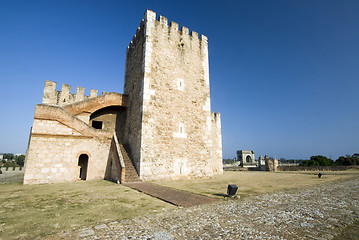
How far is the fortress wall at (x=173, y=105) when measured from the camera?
37.8 ft

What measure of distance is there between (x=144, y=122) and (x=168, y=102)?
2.45 m

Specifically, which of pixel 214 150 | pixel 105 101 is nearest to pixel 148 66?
pixel 105 101

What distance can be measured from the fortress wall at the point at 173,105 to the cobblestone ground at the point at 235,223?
7.22 metres

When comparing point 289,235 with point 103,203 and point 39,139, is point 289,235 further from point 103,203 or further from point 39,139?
point 39,139

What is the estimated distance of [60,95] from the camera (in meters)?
17.2

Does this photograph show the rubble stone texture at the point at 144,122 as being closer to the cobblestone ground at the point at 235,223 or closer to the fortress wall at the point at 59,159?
the fortress wall at the point at 59,159

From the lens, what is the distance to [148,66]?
1220cm

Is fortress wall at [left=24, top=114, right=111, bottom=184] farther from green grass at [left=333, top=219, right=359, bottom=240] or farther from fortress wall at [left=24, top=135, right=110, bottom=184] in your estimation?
green grass at [left=333, top=219, right=359, bottom=240]

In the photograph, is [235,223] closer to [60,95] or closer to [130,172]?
[130,172]

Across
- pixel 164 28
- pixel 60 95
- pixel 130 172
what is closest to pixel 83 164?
pixel 130 172

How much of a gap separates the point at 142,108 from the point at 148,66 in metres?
3.11

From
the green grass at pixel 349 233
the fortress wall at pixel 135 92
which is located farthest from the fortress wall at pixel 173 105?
the green grass at pixel 349 233

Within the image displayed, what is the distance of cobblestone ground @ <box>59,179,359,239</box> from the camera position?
2886 millimetres

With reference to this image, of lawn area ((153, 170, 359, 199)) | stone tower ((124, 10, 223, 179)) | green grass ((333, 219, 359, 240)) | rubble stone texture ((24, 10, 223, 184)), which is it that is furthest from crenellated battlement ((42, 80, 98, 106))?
green grass ((333, 219, 359, 240))
